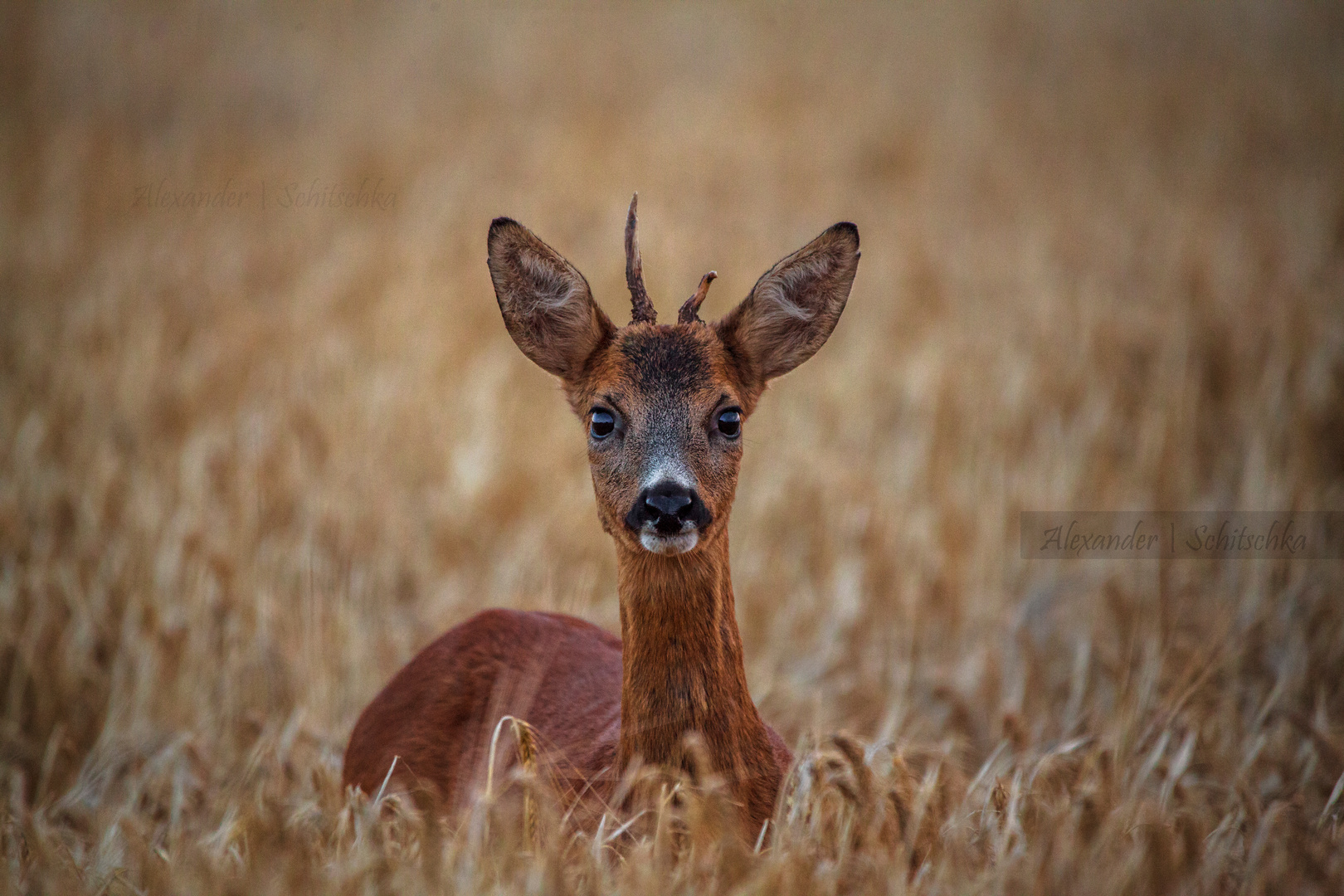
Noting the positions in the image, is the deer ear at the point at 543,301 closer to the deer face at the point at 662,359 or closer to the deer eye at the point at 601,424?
the deer face at the point at 662,359

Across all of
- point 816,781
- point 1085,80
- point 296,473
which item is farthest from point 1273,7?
point 816,781

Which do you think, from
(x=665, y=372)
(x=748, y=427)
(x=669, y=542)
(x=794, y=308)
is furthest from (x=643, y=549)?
(x=748, y=427)

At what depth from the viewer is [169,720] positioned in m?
5.02

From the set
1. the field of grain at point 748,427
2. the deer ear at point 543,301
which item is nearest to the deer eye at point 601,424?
the deer ear at point 543,301

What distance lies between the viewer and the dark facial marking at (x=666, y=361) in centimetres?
341

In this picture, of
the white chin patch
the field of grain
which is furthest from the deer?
the field of grain

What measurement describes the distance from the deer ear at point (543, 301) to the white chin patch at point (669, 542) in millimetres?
732

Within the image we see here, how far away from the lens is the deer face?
3.29 metres

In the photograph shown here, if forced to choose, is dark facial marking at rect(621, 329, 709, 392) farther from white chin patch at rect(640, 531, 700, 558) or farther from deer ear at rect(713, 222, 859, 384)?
white chin patch at rect(640, 531, 700, 558)

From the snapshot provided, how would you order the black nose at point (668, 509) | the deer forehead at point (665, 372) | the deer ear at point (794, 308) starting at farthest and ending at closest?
the deer ear at point (794, 308) → the deer forehead at point (665, 372) → the black nose at point (668, 509)

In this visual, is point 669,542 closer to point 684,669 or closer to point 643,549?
point 643,549

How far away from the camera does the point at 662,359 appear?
3.44 meters

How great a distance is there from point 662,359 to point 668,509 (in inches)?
20.5

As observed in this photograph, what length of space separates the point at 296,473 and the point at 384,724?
2.59m
